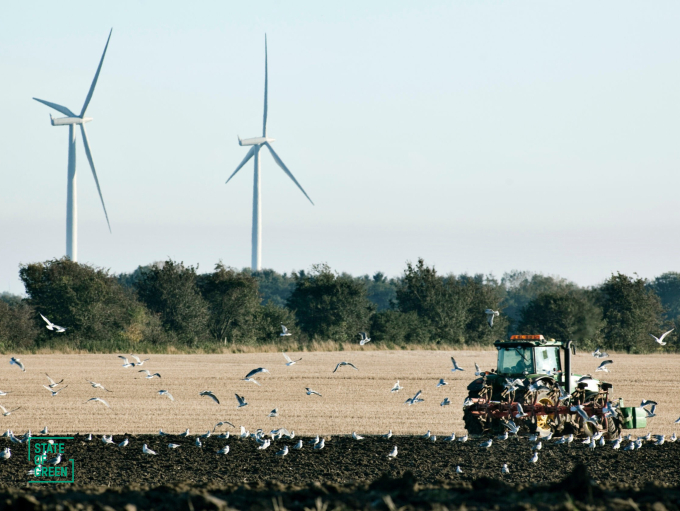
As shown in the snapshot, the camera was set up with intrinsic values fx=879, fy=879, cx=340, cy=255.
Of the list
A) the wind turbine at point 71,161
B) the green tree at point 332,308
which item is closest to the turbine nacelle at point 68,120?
the wind turbine at point 71,161

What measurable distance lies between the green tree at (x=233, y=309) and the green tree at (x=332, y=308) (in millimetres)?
4021

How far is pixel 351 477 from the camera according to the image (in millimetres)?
16562

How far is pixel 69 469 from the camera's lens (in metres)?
17.4

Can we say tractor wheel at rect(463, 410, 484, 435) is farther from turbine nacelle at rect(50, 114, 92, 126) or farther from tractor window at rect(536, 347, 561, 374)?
turbine nacelle at rect(50, 114, 92, 126)

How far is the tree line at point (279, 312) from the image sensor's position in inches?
2566

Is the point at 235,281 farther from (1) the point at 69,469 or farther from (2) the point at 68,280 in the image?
(1) the point at 69,469

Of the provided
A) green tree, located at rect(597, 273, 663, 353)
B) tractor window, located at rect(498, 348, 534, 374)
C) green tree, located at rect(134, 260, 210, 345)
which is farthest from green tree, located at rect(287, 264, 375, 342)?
tractor window, located at rect(498, 348, 534, 374)

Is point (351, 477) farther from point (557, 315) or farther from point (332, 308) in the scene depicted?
point (332, 308)

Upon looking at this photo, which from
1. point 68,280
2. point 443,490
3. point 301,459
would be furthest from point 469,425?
point 68,280

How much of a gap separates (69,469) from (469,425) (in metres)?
9.75

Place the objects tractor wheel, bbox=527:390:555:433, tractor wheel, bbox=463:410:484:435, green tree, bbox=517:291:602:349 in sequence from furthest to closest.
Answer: green tree, bbox=517:291:602:349 < tractor wheel, bbox=463:410:484:435 < tractor wheel, bbox=527:390:555:433

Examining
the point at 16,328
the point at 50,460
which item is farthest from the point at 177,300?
the point at 50,460

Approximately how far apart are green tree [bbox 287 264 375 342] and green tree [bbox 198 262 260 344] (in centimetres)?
402

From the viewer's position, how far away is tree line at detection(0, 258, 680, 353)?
65.2 meters
